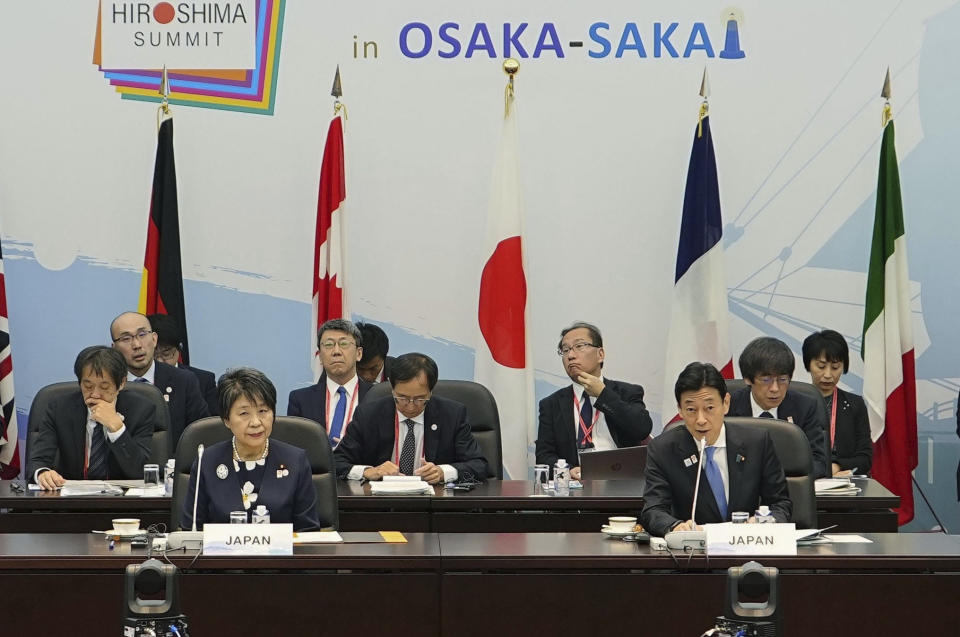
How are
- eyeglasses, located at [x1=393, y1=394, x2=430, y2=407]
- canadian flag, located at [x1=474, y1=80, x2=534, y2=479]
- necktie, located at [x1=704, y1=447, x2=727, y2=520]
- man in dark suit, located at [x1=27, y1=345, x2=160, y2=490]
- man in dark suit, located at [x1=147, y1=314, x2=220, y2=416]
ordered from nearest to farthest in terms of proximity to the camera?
necktie, located at [x1=704, y1=447, x2=727, y2=520], man in dark suit, located at [x1=27, y1=345, x2=160, y2=490], eyeglasses, located at [x1=393, y1=394, x2=430, y2=407], man in dark suit, located at [x1=147, y1=314, x2=220, y2=416], canadian flag, located at [x1=474, y1=80, x2=534, y2=479]

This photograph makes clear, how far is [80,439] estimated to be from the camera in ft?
18.1

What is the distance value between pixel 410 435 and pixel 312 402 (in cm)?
74

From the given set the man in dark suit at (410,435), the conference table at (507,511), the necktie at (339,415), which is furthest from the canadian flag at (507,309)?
the conference table at (507,511)

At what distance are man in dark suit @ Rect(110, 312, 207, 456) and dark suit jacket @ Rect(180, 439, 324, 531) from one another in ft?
6.52

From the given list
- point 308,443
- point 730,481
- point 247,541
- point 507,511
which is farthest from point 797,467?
point 247,541

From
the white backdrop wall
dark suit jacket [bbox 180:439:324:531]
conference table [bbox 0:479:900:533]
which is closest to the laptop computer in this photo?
conference table [bbox 0:479:900:533]

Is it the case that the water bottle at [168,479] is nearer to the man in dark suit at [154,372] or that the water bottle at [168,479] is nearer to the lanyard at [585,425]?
the man in dark suit at [154,372]

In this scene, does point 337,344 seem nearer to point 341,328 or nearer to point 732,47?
point 341,328

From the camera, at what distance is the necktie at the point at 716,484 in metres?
4.42

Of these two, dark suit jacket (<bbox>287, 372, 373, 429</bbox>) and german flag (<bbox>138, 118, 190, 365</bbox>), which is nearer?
dark suit jacket (<bbox>287, 372, 373, 429</bbox>)

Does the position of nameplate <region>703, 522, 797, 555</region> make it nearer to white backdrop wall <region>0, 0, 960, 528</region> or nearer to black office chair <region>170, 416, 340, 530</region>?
black office chair <region>170, 416, 340, 530</region>

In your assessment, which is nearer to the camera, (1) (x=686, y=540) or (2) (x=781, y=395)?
(1) (x=686, y=540)

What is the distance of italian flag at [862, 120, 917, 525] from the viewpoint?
695 centimetres

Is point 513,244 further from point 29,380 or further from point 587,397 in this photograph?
point 29,380
